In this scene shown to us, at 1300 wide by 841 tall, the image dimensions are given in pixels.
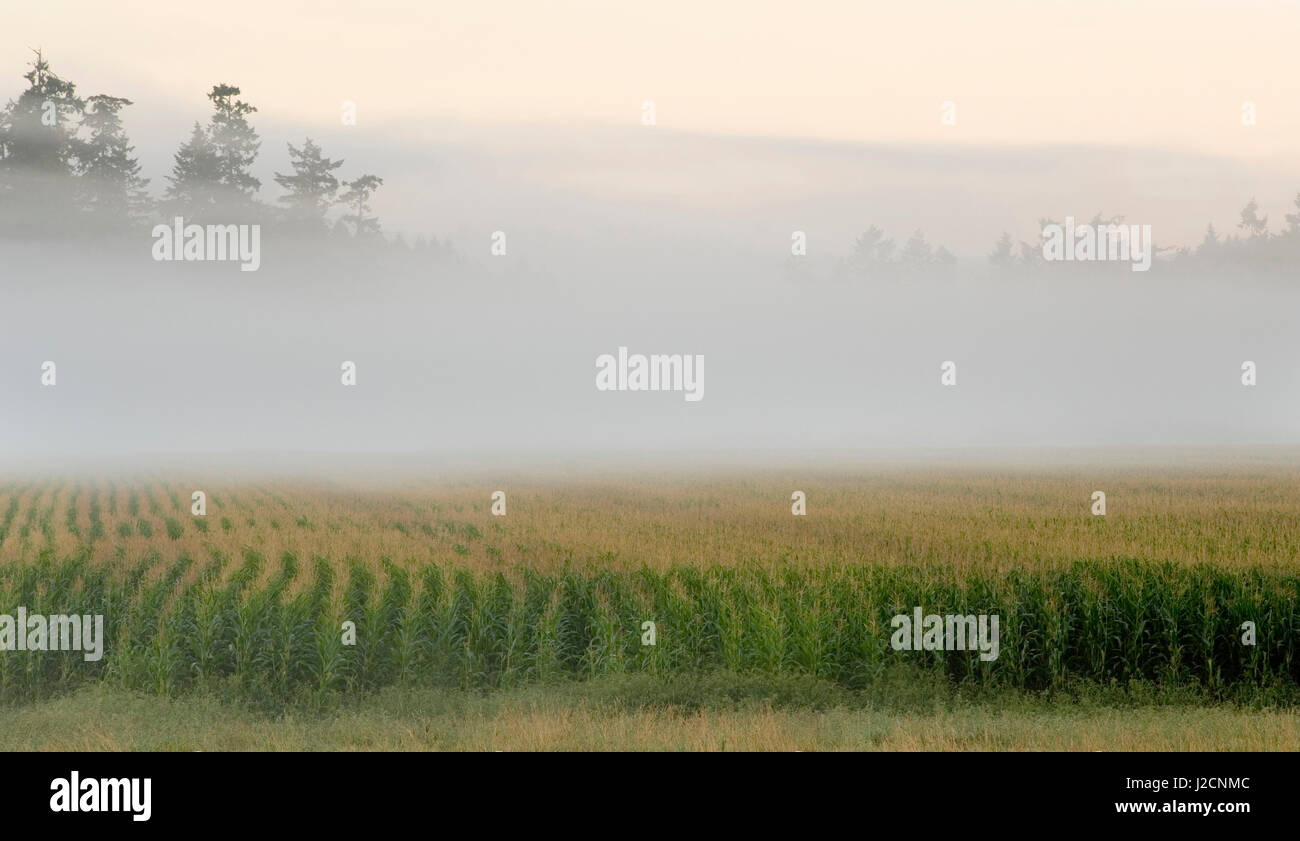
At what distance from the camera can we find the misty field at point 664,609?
18312 mm

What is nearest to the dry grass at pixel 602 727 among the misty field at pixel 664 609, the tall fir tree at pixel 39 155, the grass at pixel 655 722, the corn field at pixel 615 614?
the grass at pixel 655 722

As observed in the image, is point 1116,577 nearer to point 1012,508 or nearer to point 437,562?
point 437,562

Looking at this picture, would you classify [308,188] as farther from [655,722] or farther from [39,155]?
[655,722]

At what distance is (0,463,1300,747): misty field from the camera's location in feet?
60.1

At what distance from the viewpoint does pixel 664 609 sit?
20438 millimetres

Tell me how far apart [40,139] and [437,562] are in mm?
81907

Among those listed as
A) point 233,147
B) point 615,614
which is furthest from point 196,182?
point 615,614

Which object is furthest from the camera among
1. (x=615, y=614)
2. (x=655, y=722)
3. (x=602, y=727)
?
(x=615, y=614)

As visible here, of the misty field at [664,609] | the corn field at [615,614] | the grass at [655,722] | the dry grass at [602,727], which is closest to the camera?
the dry grass at [602,727]

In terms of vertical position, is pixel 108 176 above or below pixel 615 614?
above

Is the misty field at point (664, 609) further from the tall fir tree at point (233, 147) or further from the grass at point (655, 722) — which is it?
the tall fir tree at point (233, 147)

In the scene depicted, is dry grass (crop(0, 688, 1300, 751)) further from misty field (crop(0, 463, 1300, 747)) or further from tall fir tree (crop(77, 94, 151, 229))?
tall fir tree (crop(77, 94, 151, 229))
